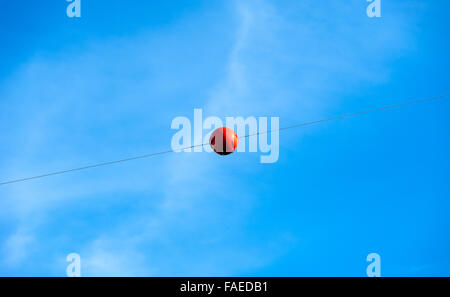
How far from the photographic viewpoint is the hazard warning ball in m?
11.1

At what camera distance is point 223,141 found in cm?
1110

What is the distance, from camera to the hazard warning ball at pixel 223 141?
1111 centimetres
